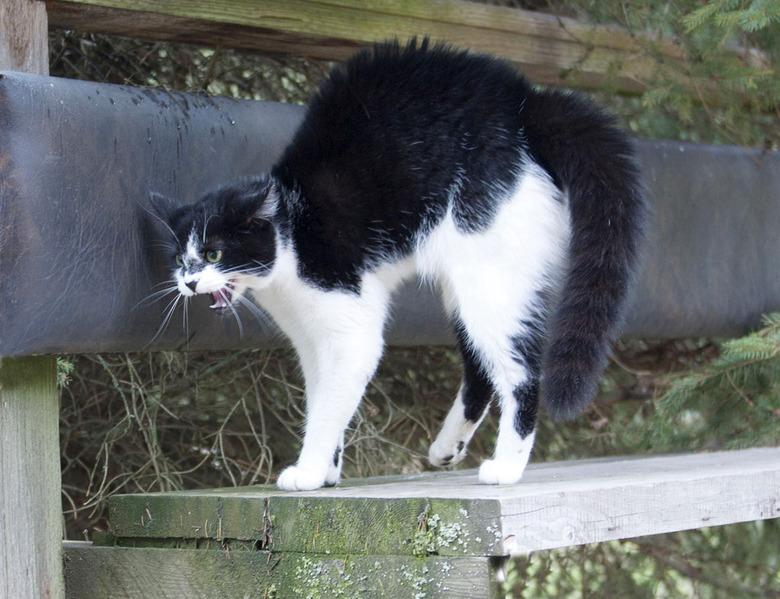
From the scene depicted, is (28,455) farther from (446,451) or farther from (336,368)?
(446,451)

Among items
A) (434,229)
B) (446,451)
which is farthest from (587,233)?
(446,451)

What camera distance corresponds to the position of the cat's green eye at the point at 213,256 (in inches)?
84.0

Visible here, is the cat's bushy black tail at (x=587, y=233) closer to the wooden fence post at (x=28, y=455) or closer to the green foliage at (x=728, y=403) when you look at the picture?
the green foliage at (x=728, y=403)

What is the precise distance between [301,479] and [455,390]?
1.32 metres

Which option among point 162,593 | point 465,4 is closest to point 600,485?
point 162,593

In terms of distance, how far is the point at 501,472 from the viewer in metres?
2.09

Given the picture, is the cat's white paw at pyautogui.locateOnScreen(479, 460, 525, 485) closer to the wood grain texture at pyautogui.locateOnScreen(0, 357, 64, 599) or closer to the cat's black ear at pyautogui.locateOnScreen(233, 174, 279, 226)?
the cat's black ear at pyautogui.locateOnScreen(233, 174, 279, 226)

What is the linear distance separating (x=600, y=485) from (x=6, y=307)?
1.20 metres

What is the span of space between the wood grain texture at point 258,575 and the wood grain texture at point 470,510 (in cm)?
3

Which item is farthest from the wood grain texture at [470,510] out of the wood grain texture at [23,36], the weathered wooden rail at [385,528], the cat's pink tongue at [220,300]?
the wood grain texture at [23,36]

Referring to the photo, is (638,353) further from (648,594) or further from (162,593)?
(162,593)

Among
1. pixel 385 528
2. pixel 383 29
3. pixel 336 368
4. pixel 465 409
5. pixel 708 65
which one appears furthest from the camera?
pixel 708 65

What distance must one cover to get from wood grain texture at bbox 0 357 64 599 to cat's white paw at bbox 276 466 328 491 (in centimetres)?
50

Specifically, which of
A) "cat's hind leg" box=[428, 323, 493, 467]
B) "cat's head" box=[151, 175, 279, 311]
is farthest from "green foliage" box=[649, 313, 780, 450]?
"cat's head" box=[151, 175, 279, 311]
